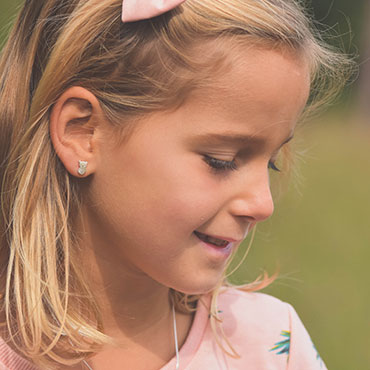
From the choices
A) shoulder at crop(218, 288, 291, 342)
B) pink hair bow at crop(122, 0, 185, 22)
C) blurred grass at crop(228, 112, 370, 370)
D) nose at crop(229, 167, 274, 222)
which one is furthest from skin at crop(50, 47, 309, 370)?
blurred grass at crop(228, 112, 370, 370)

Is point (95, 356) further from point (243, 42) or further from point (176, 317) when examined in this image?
point (243, 42)

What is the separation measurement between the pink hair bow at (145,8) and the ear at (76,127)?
186 mm

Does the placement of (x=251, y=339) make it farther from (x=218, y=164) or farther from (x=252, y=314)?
(x=218, y=164)

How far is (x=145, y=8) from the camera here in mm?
1623

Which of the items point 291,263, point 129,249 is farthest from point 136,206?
point 291,263


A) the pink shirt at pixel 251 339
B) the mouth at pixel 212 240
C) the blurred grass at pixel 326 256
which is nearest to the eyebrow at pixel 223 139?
the mouth at pixel 212 240

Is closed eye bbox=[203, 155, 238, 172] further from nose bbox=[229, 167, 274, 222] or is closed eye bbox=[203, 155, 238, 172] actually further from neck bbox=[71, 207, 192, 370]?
neck bbox=[71, 207, 192, 370]

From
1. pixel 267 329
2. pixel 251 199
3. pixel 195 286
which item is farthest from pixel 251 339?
pixel 251 199

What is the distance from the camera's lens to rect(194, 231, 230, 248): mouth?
1.68m

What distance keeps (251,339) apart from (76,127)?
0.68 meters

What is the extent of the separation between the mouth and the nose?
8 centimetres

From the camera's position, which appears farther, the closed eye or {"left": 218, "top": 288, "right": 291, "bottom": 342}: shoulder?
{"left": 218, "top": 288, "right": 291, "bottom": 342}: shoulder

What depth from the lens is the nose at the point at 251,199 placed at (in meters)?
1.65

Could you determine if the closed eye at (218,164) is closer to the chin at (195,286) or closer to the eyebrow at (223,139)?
the eyebrow at (223,139)
